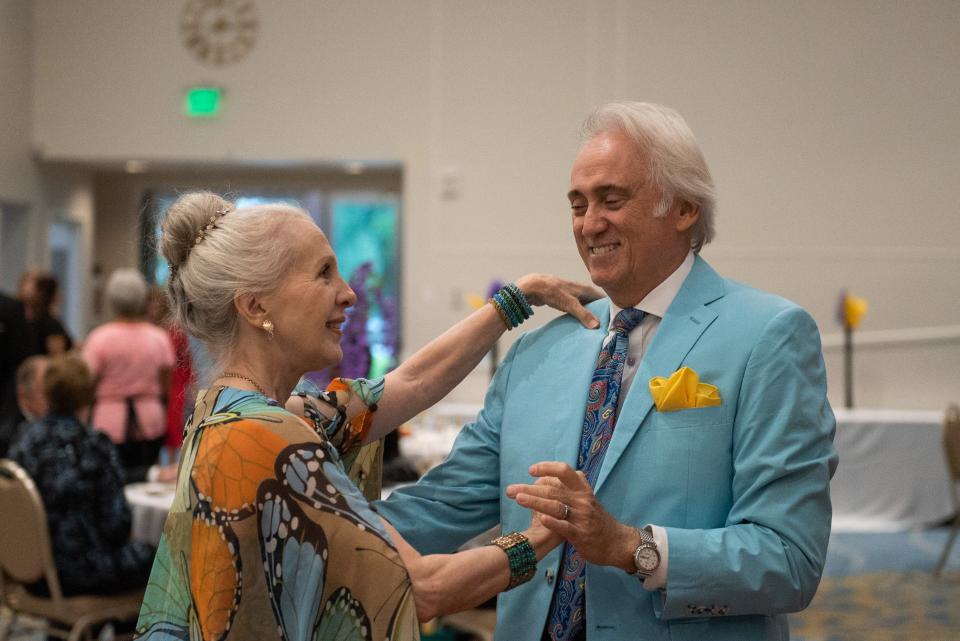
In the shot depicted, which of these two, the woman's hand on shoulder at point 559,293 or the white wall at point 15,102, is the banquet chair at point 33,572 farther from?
the white wall at point 15,102

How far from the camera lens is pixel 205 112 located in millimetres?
9898

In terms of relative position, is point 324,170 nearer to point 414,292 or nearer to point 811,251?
point 414,292

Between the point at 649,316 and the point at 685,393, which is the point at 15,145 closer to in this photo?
the point at 649,316

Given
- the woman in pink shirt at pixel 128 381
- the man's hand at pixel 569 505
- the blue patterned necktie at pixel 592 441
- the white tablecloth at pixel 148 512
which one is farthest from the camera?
the woman in pink shirt at pixel 128 381

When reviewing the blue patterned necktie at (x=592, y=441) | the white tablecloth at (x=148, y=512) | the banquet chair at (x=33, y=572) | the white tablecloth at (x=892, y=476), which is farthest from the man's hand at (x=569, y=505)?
the white tablecloth at (x=892, y=476)

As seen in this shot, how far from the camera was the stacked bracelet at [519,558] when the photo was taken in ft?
5.75

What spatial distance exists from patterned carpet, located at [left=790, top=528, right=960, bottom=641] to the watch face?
3.52 m

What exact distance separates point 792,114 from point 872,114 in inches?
25.9

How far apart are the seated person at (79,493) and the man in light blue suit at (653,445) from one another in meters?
2.17

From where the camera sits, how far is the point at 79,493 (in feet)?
12.9

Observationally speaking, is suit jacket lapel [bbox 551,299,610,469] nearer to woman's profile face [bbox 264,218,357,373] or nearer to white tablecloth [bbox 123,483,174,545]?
woman's profile face [bbox 264,218,357,373]

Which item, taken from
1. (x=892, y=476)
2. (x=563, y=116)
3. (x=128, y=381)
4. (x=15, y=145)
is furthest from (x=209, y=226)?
(x=15, y=145)

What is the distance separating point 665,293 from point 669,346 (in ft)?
0.44

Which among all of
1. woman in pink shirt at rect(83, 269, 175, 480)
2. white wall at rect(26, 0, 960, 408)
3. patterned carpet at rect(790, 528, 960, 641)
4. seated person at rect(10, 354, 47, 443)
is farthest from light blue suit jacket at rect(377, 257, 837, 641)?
white wall at rect(26, 0, 960, 408)
